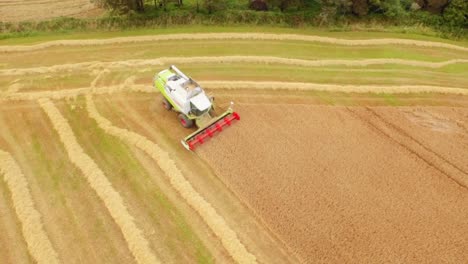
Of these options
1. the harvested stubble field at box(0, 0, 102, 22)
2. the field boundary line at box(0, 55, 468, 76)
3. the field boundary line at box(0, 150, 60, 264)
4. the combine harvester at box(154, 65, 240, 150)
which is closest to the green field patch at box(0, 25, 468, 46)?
the field boundary line at box(0, 55, 468, 76)

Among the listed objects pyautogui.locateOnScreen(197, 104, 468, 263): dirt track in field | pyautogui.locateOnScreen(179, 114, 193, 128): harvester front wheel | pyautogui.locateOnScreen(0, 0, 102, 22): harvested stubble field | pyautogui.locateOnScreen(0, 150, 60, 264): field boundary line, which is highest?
pyautogui.locateOnScreen(0, 0, 102, 22): harvested stubble field

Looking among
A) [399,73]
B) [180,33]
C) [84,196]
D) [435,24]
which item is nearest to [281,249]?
[84,196]

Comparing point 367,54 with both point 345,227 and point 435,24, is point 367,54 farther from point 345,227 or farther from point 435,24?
point 345,227

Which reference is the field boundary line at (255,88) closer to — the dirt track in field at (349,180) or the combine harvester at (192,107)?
the dirt track in field at (349,180)

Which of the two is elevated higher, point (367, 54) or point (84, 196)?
point (367, 54)

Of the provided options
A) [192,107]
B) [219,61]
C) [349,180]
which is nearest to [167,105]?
[192,107]

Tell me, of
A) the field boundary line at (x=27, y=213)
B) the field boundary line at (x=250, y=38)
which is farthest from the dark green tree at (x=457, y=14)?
the field boundary line at (x=27, y=213)

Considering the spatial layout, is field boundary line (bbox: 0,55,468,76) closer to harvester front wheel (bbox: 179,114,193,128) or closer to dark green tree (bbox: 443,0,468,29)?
dark green tree (bbox: 443,0,468,29)
